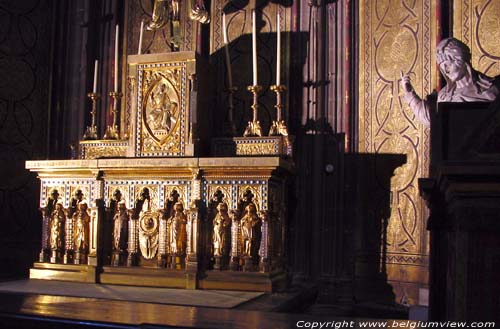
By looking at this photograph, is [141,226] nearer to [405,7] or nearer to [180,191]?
[180,191]

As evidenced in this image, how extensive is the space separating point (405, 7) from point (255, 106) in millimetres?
2081

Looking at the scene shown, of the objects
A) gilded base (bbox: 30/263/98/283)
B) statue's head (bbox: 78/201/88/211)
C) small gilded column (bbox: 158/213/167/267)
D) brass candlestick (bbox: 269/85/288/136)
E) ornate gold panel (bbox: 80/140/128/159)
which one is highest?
brass candlestick (bbox: 269/85/288/136)

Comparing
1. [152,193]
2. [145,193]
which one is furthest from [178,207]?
[145,193]

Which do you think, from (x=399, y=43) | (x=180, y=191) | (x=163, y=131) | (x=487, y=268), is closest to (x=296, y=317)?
(x=487, y=268)

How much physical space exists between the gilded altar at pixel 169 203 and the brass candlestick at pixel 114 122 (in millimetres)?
324

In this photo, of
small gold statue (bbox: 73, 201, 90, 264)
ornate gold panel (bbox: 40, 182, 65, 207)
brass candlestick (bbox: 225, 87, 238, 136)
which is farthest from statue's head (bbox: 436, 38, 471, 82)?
ornate gold panel (bbox: 40, 182, 65, 207)

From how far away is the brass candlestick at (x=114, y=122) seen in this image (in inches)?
298

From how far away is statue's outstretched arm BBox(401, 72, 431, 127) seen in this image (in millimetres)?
6406

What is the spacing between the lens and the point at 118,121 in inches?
328

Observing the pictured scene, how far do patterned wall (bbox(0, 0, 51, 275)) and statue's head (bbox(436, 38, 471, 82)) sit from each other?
17.7 feet

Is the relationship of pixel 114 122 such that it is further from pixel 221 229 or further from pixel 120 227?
pixel 221 229

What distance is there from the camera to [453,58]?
5.45m

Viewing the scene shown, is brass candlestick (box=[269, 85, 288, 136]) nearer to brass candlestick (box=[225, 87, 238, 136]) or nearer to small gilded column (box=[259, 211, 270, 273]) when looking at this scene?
brass candlestick (box=[225, 87, 238, 136])

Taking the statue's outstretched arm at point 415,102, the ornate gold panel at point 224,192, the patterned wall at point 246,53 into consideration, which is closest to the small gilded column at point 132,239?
the ornate gold panel at point 224,192
